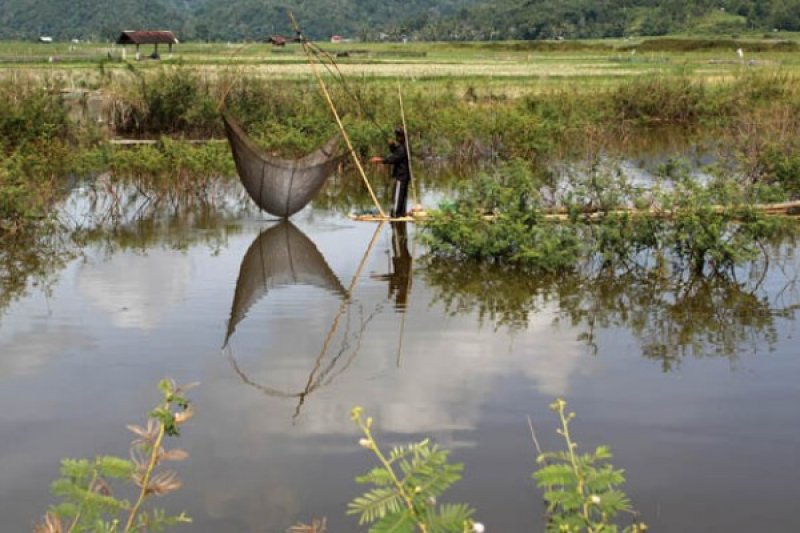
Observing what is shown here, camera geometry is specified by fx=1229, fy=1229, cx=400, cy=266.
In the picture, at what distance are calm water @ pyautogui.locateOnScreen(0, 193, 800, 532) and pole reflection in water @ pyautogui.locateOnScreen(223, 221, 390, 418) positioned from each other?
32 millimetres

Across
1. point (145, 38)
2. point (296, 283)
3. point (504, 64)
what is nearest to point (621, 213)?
point (296, 283)

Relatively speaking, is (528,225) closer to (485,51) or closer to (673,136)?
(673,136)

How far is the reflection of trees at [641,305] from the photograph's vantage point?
8922 mm

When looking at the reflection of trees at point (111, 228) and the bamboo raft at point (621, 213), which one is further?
the reflection of trees at point (111, 228)

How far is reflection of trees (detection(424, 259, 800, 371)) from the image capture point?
8922 mm

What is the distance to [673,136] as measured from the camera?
2477 centimetres

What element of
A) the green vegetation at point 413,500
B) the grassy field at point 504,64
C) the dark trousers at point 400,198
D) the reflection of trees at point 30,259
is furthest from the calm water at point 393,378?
the grassy field at point 504,64

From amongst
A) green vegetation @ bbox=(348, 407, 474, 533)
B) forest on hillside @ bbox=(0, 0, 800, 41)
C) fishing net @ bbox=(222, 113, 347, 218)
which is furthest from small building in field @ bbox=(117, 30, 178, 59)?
green vegetation @ bbox=(348, 407, 474, 533)

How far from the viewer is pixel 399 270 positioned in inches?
456

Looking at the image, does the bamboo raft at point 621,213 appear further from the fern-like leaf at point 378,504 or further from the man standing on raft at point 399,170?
the fern-like leaf at point 378,504

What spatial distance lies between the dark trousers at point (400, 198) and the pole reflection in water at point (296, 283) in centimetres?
27

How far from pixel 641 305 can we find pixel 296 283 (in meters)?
3.08

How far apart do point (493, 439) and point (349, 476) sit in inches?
36.5

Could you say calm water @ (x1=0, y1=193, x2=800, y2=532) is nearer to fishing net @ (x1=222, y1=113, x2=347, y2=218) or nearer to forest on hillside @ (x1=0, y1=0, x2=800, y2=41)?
fishing net @ (x1=222, y1=113, x2=347, y2=218)
